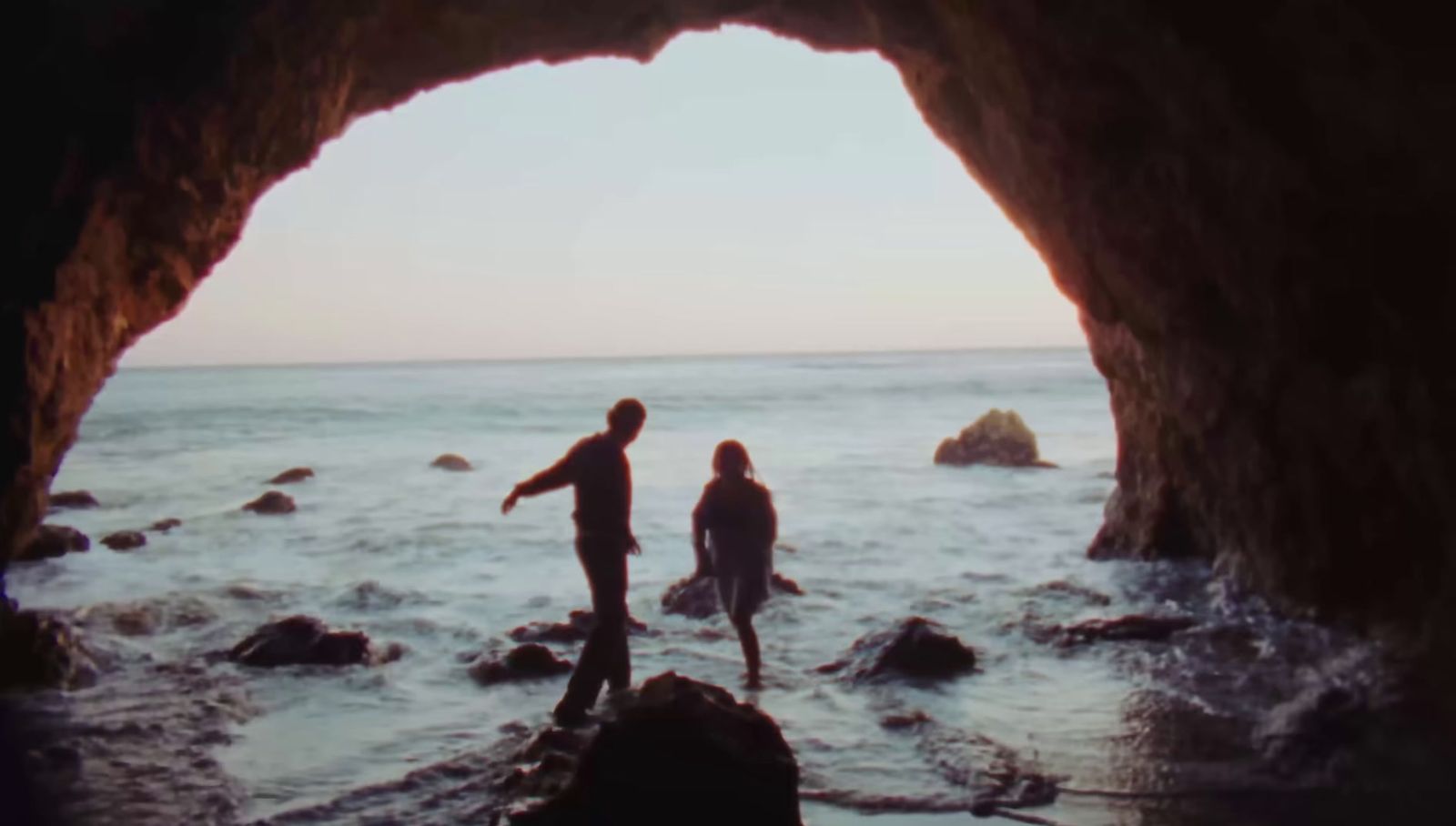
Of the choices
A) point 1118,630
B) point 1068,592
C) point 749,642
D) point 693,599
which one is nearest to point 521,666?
point 749,642

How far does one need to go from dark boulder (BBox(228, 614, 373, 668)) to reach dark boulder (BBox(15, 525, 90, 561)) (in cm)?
668

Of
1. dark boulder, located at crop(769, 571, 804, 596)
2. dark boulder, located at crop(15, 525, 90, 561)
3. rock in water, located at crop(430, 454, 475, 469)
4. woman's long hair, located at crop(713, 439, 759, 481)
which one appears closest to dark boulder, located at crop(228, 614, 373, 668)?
woman's long hair, located at crop(713, 439, 759, 481)

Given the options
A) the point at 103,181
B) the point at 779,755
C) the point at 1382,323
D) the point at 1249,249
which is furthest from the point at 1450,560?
the point at 103,181

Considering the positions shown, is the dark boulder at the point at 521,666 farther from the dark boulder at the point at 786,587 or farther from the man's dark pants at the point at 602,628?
the dark boulder at the point at 786,587

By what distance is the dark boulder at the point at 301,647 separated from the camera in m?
8.57

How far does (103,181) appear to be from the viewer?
7.80 meters

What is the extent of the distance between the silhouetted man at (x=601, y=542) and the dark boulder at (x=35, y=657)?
3800mm

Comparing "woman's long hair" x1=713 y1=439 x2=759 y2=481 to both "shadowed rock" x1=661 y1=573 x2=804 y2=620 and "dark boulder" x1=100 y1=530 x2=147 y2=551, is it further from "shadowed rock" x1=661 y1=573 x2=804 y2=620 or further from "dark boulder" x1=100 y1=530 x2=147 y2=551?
"dark boulder" x1=100 y1=530 x2=147 y2=551

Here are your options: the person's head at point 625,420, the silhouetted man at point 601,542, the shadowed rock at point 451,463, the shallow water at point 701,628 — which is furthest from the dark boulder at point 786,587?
the shadowed rock at point 451,463

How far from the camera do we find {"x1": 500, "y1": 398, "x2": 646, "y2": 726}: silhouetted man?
6594 millimetres

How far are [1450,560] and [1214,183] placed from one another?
2755mm

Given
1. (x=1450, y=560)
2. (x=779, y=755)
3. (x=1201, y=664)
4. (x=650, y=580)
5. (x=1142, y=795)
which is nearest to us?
(x=779, y=755)

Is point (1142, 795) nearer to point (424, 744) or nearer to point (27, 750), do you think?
point (424, 744)

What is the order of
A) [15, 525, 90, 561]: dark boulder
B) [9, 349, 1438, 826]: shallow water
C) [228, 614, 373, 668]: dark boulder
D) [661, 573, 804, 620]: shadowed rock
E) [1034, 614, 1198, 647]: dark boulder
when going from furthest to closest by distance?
[15, 525, 90, 561]: dark boulder, [661, 573, 804, 620]: shadowed rock, [1034, 614, 1198, 647]: dark boulder, [228, 614, 373, 668]: dark boulder, [9, 349, 1438, 826]: shallow water
